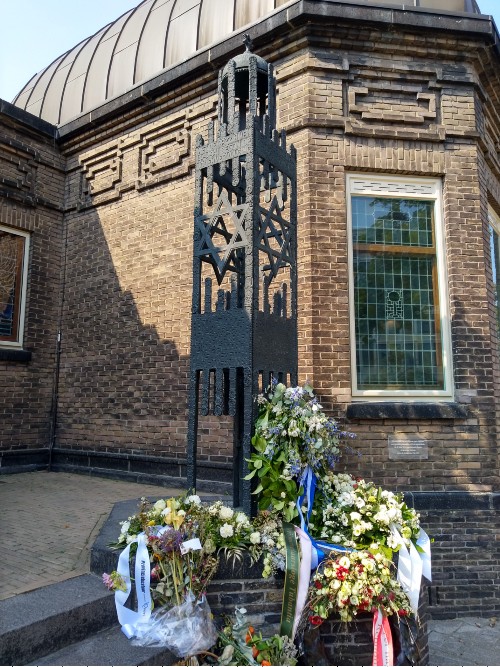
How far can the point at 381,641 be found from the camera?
132 inches

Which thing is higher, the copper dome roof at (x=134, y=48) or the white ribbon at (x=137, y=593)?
the copper dome roof at (x=134, y=48)

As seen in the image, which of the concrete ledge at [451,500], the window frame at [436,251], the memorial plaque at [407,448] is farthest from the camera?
the window frame at [436,251]

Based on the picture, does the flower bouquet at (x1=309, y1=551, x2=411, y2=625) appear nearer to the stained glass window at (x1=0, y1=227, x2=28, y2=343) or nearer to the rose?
the rose

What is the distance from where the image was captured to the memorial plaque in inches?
219

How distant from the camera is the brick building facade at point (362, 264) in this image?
221 inches

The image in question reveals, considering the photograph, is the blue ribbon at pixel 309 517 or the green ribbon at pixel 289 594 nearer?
the green ribbon at pixel 289 594

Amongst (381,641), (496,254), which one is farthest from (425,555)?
(496,254)

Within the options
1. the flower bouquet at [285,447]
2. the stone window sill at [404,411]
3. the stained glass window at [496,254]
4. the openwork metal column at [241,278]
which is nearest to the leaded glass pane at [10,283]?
the openwork metal column at [241,278]

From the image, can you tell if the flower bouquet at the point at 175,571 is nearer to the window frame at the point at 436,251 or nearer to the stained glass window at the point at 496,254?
the window frame at the point at 436,251

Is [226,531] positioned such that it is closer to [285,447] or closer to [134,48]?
[285,447]

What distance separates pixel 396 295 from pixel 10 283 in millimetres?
5831

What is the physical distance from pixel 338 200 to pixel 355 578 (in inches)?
160

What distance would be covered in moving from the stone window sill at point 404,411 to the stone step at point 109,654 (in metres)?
3.16

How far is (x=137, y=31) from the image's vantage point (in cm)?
866
